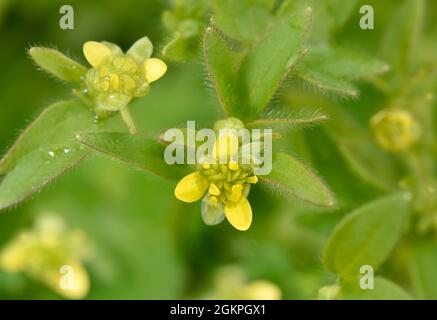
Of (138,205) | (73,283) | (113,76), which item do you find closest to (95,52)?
(113,76)

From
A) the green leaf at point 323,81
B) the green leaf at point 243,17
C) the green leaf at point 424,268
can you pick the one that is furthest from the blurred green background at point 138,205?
the green leaf at point 323,81

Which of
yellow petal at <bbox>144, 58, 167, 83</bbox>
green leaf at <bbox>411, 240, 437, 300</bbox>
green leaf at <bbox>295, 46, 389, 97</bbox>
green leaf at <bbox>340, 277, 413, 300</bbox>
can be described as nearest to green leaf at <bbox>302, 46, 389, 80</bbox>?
green leaf at <bbox>295, 46, 389, 97</bbox>

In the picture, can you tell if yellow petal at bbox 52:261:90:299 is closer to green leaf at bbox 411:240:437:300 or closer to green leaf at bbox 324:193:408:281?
green leaf at bbox 324:193:408:281

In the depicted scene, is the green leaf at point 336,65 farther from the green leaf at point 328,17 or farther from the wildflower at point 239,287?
the wildflower at point 239,287

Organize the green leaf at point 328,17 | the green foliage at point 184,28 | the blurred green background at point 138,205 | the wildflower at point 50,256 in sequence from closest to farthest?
the green foliage at point 184,28
the green leaf at point 328,17
the wildflower at point 50,256
the blurred green background at point 138,205
